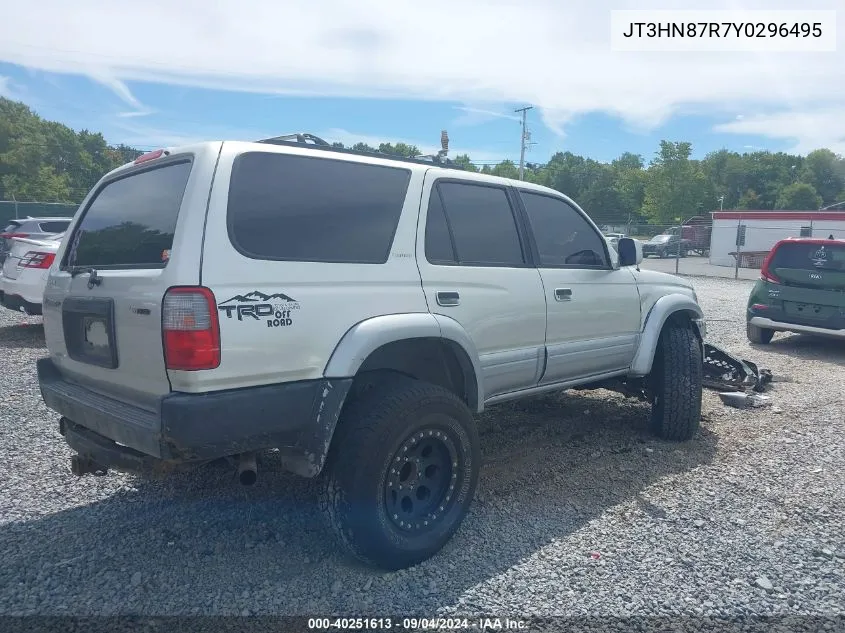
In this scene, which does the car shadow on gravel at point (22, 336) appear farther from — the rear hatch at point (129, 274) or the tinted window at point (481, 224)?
the tinted window at point (481, 224)

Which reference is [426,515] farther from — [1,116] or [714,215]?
[1,116]

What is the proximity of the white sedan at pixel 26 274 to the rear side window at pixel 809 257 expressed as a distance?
33.4 feet

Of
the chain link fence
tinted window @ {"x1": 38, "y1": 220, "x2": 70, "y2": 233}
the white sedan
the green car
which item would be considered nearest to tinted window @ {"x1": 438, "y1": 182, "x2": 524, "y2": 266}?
the white sedan

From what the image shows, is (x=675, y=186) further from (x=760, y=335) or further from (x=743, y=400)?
(x=743, y=400)

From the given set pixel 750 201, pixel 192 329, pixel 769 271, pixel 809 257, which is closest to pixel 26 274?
pixel 192 329

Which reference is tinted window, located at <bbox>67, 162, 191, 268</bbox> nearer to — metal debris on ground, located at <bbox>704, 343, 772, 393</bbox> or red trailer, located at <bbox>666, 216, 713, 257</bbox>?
metal debris on ground, located at <bbox>704, 343, 772, 393</bbox>

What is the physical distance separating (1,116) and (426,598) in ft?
240

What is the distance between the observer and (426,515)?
3.25 meters

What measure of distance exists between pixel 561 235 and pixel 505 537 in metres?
2.09

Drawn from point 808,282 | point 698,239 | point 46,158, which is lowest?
point 808,282

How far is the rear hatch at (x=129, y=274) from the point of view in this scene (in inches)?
105

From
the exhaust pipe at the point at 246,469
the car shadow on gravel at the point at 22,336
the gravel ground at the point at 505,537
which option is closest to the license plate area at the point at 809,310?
the gravel ground at the point at 505,537

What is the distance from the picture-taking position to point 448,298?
3.45 m

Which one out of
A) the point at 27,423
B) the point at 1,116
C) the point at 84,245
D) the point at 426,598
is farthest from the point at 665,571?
the point at 1,116
